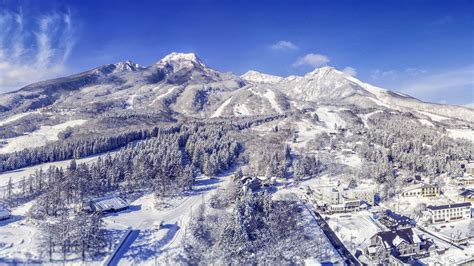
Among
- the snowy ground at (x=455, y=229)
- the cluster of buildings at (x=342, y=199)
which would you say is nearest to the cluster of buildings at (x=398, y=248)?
the snowy ground at (x=455, y=229)

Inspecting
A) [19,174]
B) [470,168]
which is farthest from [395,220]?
[19,174]

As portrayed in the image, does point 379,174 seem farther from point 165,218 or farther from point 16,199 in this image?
point 16,199

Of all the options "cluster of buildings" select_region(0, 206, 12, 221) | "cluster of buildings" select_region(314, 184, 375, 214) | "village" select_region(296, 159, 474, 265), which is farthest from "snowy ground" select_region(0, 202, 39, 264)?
"cluster of buildings" select_region(314, 184, 375, 214)

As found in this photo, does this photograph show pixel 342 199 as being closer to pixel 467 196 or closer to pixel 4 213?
pixel 467 196

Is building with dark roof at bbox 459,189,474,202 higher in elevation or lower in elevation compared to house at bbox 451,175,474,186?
lower

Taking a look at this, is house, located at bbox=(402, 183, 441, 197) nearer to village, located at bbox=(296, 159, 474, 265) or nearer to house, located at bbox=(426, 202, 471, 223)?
village, located at bbox=(296, 159, 474, 265)

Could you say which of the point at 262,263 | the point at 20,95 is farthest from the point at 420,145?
the point at 20,95

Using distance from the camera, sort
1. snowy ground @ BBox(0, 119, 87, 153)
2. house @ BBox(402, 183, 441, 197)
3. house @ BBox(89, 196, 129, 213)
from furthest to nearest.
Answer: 1. snowy ground @ BBox(0, 119, 87, 153)
2. house @ BBox(402, 183, 441, 197)
3. house @ BBox(89, 196, 129, 213)
